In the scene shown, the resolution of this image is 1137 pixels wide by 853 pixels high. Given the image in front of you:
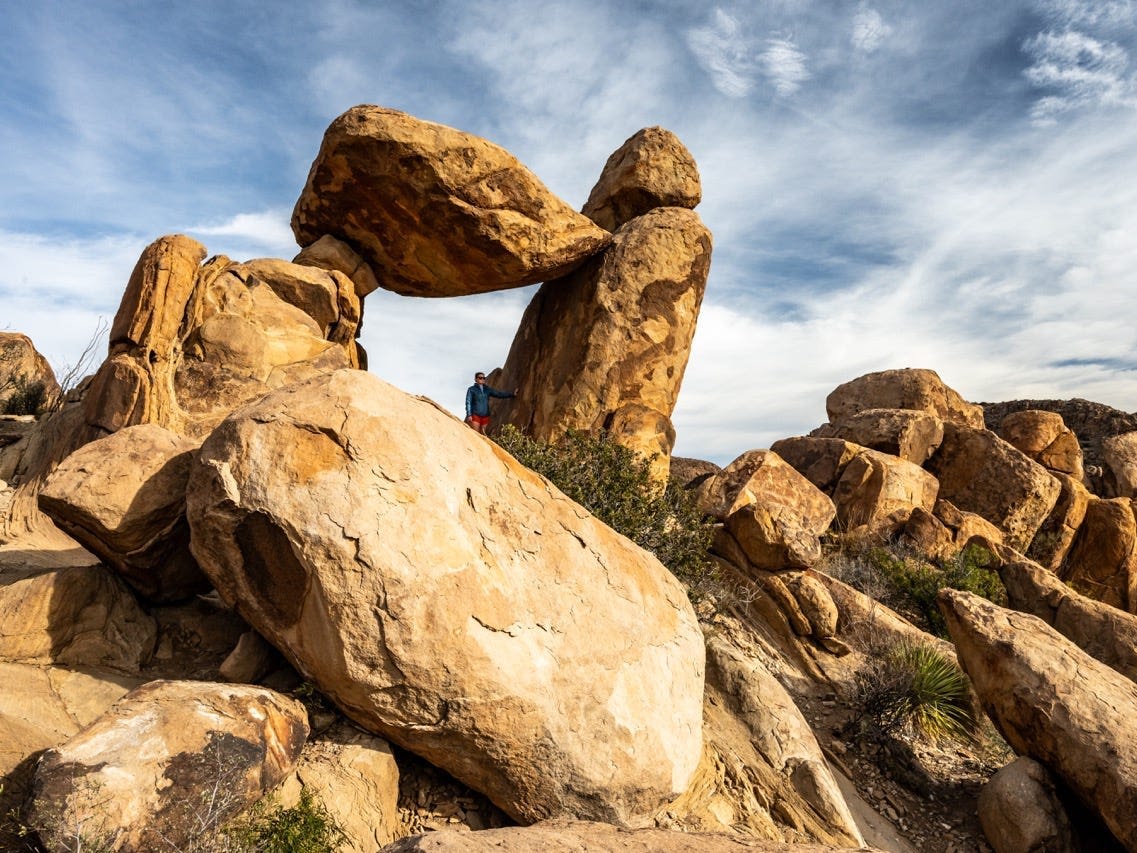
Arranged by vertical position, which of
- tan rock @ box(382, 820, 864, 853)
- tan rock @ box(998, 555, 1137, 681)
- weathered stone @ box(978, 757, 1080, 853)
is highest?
tan rock @ box(998, 555, 1137, 681)

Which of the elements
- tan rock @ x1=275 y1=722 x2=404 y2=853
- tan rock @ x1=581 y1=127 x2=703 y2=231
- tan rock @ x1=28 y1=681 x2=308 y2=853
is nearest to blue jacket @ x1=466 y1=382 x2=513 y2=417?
tan rock @ x1=581 y1=127 x2=703 y2=231

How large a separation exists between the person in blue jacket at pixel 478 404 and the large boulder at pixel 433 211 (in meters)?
1.69

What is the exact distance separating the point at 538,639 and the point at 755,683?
11.1 feet

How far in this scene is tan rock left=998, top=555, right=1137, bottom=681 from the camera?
1066cm

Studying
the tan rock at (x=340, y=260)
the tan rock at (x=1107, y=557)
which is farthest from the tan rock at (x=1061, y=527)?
the tan rock at (x=340, y=260)

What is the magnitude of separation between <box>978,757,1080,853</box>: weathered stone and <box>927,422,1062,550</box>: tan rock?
1094cm

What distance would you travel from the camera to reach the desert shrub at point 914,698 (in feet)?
29.2

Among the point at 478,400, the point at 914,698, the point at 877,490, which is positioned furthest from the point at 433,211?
the point at 877,490

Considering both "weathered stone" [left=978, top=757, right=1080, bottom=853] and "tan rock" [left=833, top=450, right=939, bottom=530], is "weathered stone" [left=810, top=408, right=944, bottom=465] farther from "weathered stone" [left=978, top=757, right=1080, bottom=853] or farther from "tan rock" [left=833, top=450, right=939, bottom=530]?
"weathered stone" [left=978, top=757, right=1080, bottom=853]

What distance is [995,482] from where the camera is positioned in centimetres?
1777

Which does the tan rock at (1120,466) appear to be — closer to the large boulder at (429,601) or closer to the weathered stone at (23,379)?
the large boulder at (429,601)

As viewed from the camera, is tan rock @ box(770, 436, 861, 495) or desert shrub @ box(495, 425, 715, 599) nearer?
desert shrub @ box(495, 425, 715, 599)

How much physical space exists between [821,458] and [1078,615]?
634cm

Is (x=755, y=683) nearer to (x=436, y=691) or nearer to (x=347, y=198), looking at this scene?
(x=436, y=691)
